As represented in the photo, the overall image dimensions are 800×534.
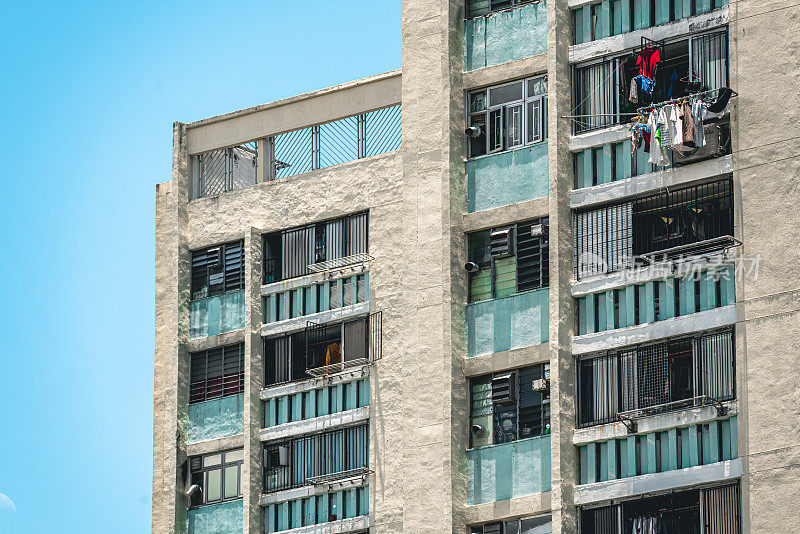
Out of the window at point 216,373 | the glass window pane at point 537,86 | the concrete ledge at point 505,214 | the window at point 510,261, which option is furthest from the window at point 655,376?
the window at point 216,373

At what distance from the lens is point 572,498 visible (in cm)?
5059

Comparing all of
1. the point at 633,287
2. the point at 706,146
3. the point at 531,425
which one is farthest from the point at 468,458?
the point at 706,146

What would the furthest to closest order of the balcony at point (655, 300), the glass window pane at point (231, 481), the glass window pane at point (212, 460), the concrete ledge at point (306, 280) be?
1. the glass window pane at point (212, 460)
2. the glass window pane at point (231, 481)
3. the concrete ledge at point (306, 280)
4. the balcony at point (655, 300)

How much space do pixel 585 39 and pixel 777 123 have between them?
5.78 meters

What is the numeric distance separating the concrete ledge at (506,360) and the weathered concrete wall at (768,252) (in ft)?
16.3

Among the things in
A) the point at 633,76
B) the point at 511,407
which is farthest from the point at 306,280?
the point at 633,76

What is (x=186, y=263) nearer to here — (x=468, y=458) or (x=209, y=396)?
(x=209, y=396)

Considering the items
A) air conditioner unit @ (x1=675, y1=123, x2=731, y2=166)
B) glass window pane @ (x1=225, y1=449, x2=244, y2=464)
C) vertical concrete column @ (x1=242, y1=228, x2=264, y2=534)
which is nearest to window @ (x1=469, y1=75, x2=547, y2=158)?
air conditioner unit @ (x1=675, y1=123, x2=731, y2=166)

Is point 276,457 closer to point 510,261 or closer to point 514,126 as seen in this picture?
point 510,261

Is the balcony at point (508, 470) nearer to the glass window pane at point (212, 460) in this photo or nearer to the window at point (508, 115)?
the window at point (508, 115)

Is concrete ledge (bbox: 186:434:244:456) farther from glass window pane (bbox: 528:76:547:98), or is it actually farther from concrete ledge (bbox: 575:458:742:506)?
glass window pane (bbox: 528:76:547:98)

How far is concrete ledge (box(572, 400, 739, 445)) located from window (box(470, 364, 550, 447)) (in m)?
1.22

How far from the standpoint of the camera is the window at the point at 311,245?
186 feet

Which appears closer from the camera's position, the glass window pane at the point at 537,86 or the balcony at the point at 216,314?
the glass window pane at the point at 537,86
